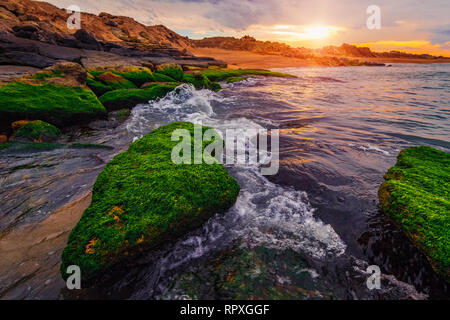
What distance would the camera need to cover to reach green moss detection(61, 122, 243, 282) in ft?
7.04

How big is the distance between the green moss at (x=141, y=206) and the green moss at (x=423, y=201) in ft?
7.46

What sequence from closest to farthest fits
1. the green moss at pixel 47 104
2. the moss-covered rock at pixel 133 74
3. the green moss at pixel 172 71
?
the green moss at pixel 47 104 < the moss-covered rock at pixel 133 74 < the green moss at pixel 172 71

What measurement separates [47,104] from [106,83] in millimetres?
4377

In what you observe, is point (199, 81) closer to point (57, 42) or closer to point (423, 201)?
point (423, 201)

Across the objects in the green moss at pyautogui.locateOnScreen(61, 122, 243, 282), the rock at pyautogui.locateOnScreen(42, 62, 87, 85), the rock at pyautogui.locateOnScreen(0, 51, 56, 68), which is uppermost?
the rock at pyautogui.locateOnScreen(0, 51, 56, 68)

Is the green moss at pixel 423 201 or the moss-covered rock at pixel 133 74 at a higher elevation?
the moss-covered rock at pixel 133 74

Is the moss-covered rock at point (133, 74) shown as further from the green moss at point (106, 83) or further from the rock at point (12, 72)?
the rock at point (12, 72)

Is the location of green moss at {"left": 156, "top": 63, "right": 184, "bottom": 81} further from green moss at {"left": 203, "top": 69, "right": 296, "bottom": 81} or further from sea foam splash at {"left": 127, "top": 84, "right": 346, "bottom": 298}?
sea foam splash at {"left": 127, "top": 84, "right": 346, "bottom": 298}

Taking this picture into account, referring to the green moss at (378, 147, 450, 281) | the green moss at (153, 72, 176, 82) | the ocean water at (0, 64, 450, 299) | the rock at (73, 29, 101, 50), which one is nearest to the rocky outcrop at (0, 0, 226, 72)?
the rock at (73, 29, 101, 50)

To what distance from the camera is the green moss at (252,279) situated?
2.15 meters

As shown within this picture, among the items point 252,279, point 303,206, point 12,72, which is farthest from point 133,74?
point 252,279

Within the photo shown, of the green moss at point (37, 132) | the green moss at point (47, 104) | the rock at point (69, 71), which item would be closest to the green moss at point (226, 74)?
the rock at point (69, 71)

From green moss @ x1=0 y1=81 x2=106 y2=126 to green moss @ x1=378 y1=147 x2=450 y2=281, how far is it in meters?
8.12
